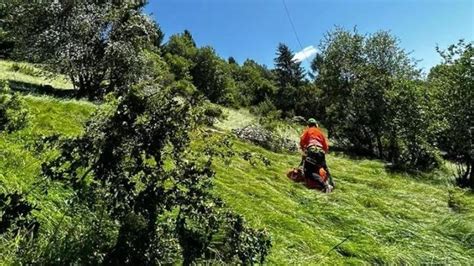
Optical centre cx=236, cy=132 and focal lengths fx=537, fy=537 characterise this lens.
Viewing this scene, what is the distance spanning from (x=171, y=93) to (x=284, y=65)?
211ft

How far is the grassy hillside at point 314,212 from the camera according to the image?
6.08m

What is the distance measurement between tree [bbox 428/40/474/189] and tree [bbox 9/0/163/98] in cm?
1063

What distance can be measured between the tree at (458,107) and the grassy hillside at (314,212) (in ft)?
22.3

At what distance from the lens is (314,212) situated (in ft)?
26.4

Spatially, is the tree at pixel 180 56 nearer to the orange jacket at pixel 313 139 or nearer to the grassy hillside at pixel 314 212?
the orange jacket at pixel 313 139

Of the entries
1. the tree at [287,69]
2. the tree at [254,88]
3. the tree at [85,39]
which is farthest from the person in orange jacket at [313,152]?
the tree at [287,69]

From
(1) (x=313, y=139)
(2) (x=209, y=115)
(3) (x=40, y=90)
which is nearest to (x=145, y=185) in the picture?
(1) (x=313, y=139)

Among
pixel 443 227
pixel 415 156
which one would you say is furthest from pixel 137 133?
pixel 415 156

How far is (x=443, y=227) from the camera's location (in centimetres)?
820

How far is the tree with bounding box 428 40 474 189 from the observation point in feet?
57.3

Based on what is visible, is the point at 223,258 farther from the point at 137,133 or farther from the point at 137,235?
the point at 137,133

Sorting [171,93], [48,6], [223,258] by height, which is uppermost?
[48,6]

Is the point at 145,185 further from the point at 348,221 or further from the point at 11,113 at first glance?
the point at 348,221

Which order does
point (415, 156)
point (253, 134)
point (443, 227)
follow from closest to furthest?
1. point (443, 227)
2. point (253, 134)
3. point (415, 156)
